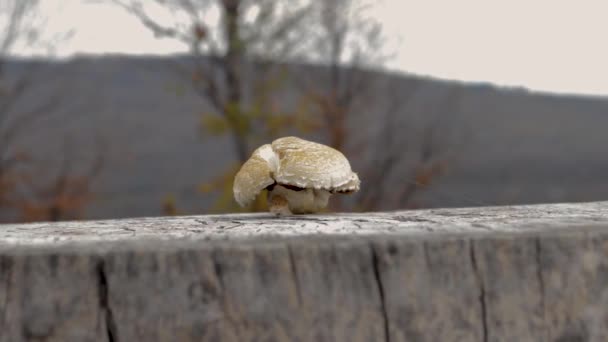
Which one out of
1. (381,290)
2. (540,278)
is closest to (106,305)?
(381,290)

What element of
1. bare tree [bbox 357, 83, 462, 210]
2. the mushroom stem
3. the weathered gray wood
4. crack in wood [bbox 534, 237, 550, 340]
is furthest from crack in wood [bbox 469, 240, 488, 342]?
bare tree [bbox 357, 83, 462, 210]

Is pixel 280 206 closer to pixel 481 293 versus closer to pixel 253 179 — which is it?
pixel 253 179

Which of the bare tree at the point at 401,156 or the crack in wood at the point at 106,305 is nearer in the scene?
the crack in wood at the point at 106,305

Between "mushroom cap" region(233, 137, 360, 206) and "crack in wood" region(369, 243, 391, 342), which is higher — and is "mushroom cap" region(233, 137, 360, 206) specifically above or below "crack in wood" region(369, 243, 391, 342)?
above

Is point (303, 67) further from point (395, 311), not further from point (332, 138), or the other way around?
point (395, 311)

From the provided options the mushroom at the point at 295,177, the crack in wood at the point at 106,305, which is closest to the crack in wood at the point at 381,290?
the crack in wood at the point at 106,305

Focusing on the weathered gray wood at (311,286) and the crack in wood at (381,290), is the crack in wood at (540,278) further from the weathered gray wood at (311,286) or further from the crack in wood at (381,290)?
the crack in wood at (381,290)

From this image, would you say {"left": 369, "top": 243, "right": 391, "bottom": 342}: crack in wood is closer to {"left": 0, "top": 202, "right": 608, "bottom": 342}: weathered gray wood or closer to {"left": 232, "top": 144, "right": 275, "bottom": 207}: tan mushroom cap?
{"left": 0, "top": 202, "right": 608, "bottom": 342}: weathered gray wood
